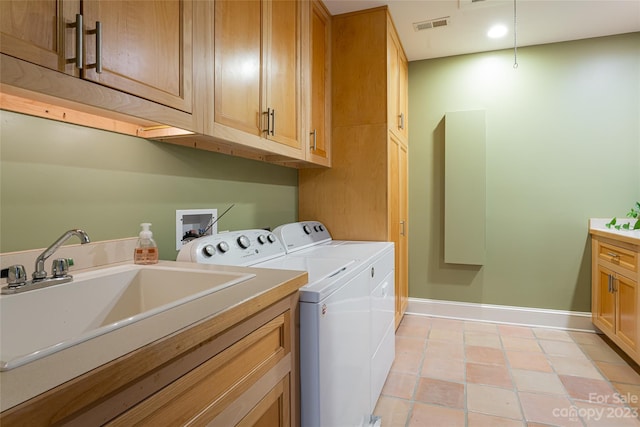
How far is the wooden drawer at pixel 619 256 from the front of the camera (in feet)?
7.38

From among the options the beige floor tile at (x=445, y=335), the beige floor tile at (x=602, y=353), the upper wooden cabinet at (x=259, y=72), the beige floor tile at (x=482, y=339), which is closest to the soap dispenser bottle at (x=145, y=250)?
the upper wooden cabinet at (x=259, y=72)

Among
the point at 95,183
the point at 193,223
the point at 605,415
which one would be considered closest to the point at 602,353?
the point at 605,415

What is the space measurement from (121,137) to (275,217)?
1151 millimetres

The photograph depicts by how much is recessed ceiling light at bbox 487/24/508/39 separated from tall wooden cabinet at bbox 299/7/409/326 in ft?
2.64

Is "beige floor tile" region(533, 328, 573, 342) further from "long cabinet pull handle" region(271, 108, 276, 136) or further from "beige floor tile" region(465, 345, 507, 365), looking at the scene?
"long cabinet pull handle" region(271, 108, 276, 136)

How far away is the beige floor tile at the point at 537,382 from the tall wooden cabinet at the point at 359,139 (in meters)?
1.16

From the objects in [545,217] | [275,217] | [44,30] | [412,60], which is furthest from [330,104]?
[545,217]

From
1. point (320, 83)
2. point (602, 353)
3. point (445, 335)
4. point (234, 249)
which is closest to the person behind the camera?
point (234, 249)

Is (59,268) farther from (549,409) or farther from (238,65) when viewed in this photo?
(549,409)

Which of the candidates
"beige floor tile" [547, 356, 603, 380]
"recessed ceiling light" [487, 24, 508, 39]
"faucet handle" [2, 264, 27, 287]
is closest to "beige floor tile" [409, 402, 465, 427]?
"beige floor tile" [547, 356, 603, 380]

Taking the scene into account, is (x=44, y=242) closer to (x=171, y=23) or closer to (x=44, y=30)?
(x=44, y=30)

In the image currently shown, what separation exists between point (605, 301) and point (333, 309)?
8.45 ft

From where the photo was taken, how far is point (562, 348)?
8.51 ft

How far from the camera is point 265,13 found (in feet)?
5.09
